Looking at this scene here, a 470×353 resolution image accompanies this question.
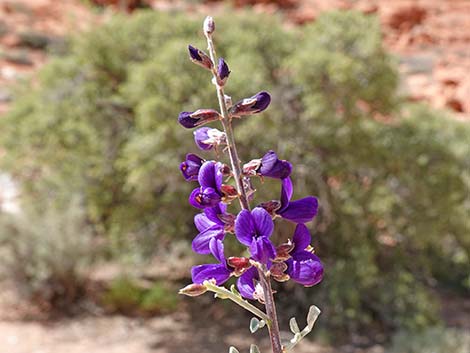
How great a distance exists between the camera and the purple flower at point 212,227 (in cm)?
117

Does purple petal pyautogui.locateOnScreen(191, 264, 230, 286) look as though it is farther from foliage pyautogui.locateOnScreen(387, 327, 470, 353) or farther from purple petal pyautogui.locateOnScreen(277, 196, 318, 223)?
foliage pyautogui.locateOnScreen(387, 327, 470, 353)

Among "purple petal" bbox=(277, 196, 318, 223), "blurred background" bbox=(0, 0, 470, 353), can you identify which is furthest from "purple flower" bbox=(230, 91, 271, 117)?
"blurred background" bbox=(0, 0, 470, 353)

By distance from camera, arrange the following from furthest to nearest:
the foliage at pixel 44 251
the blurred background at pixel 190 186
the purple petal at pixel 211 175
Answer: the foliage at pixel 44 251 → the blurred background at pixel 190 186 → the purple petal at pixel 211 175

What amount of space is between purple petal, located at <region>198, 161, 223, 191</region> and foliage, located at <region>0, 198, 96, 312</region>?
6.91m

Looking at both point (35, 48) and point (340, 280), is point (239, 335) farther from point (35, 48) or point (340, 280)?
point (35, 48)

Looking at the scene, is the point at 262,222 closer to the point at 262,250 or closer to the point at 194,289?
the point at 262,250

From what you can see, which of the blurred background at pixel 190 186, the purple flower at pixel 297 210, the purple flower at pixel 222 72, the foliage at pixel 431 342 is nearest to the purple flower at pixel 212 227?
the purple flower at pixel 297 210

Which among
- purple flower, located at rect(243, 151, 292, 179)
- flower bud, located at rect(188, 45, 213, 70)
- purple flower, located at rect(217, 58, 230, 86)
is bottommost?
purple flower, located at rect(243, 151, 292, 179)

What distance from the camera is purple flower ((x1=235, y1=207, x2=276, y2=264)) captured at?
1072 mm

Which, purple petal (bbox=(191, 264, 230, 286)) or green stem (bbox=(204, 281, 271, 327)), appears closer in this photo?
green stem (bbox=(204, 281, 271, 327))

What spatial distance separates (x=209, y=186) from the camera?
1153 mm

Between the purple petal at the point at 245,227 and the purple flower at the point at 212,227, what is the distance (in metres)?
0.08

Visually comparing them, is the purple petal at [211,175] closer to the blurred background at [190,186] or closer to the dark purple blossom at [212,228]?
the dark purple blossom at [212,228]

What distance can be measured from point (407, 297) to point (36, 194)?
214 inches
